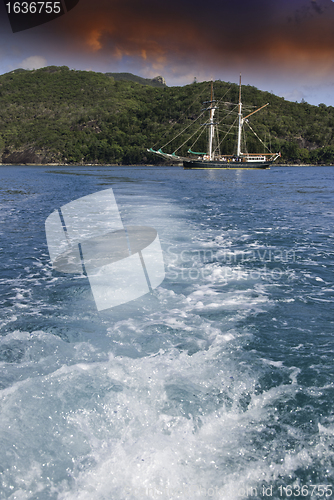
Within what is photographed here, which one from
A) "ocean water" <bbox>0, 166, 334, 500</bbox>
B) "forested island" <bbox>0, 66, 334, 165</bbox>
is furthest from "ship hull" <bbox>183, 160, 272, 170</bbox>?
"ocean water" <bbox>0, 166, 334, 500</bbox>

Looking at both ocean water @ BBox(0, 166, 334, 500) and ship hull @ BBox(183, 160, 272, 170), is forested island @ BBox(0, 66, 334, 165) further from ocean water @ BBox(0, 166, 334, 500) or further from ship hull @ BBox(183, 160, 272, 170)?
ocean water @ BBox(0, 166, 334, 500)

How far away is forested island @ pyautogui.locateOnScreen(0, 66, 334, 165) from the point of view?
139 meters

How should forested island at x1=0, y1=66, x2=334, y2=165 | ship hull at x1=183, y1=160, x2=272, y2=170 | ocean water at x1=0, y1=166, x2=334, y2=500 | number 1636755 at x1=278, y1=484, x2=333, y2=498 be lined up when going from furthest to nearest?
forested island at x1=0, y1=66, x2=334, y2=165, ship hull at x1=183, y1=160, x2=272, y2=170, ocean water at x1=0, y1=166, x2=334, y2=500, number 1636755 at x1=278, y1=484, x2=333, y2=498

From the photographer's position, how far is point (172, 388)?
3475 millimetres

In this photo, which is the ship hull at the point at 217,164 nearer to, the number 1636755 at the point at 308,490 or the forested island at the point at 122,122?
the forested island at the point at 122,122

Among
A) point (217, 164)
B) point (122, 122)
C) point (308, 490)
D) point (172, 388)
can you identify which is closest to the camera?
point (308, 490)

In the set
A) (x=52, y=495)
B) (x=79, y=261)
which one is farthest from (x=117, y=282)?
(x=52, y=495)

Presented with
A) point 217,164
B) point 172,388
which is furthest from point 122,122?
point 172,388

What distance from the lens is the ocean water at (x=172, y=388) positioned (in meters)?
2.52

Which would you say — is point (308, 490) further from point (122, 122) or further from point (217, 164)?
point (122, 122)

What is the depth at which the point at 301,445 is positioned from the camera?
108 inches

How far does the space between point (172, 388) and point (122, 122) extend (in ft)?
565

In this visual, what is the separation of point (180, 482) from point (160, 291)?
A: 12.7ft

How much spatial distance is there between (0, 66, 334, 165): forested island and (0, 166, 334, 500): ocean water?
13572 centimetres
